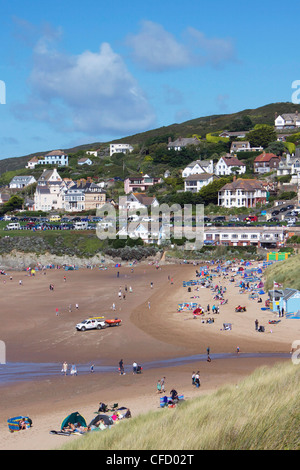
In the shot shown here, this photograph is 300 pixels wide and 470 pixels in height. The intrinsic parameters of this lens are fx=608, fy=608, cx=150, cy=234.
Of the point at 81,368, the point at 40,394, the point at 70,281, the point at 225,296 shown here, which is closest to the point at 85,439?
the point at 40,394

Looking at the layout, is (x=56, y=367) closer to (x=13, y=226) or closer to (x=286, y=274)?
(x=286, y=274)

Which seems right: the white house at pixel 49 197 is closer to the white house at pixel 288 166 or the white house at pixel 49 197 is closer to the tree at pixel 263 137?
the white house at pixel 288 166

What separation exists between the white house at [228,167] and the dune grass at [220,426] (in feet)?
251

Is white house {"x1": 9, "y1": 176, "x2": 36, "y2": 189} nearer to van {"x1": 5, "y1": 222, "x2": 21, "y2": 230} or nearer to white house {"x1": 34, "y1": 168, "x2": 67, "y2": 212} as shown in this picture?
white house {"x1": 34, "y1": 168, "x2": 67, "y2": 212}

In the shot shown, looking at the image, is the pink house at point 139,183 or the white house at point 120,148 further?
the white house at point 120,148

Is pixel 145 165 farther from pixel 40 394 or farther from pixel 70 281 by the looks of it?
pixel 40 394

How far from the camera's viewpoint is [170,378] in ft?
71.5

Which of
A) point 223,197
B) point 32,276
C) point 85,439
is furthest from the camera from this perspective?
point 223,197

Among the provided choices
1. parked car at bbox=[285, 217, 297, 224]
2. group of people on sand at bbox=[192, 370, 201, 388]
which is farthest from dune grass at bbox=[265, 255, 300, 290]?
parked car at bbox=[285, 217, 297, 224]

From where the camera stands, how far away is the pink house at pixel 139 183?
303 feet

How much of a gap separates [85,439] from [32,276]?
39670mm

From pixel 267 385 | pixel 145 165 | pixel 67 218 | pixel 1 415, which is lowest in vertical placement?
pixel 1 415

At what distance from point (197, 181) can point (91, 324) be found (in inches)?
2227

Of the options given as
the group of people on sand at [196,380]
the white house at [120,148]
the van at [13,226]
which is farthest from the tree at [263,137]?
the group of people on sand at [196,380]
